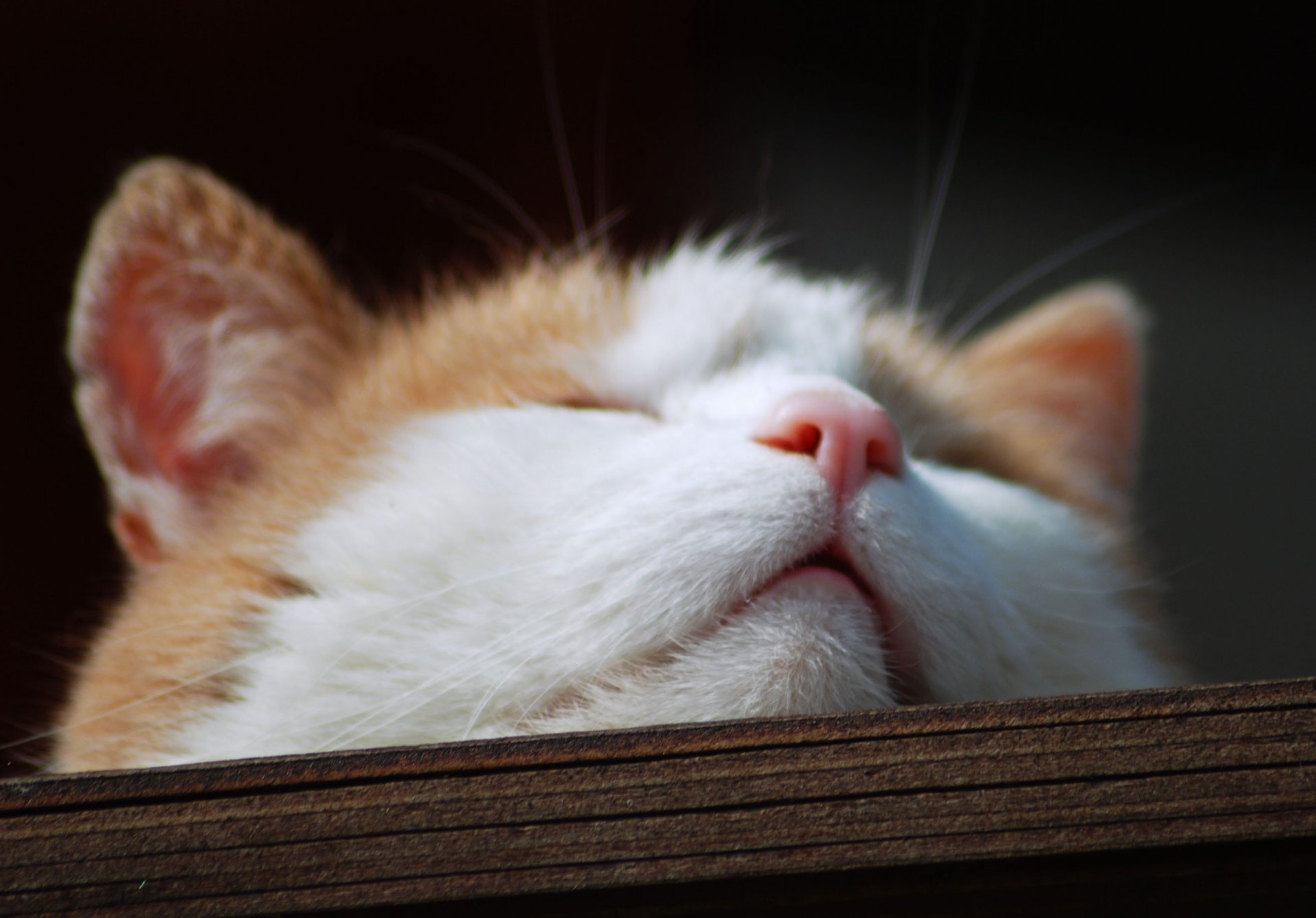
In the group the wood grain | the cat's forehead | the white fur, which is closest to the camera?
the wood grain

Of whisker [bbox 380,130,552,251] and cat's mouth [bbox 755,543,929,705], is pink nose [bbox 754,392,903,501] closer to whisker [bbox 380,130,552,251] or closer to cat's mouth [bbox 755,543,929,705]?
cat's mouth [bbox 755,543,929,705]

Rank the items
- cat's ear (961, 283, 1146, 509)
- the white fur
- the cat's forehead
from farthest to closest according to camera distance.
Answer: cat's ear (961, 283, 1146, 509) → the cat's forehead → the white fur

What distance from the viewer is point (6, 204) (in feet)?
5.06

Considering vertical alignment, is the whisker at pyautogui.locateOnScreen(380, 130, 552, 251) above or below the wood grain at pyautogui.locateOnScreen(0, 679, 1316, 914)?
above

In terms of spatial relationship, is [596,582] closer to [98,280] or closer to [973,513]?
[973,513]

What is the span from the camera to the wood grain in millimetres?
564

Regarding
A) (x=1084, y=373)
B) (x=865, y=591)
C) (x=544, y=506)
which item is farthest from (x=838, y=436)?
(x=1084, y=373)

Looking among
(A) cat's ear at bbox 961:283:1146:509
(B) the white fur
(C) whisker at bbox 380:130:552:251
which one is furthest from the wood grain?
(C) whisker at bbox 380:130:552:251

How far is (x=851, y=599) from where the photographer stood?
2.55ft

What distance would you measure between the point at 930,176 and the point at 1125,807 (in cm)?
144

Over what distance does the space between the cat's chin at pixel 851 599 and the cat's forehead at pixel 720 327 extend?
1.06 feet

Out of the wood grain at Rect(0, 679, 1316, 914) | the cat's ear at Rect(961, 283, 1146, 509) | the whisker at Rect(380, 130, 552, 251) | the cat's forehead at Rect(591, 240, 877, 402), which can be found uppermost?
the whisker at Rect(380, 130, 552, 251)

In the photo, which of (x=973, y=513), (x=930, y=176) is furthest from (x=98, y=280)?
(x=930, y=176)

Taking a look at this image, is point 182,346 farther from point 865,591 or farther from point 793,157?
point 793,157
